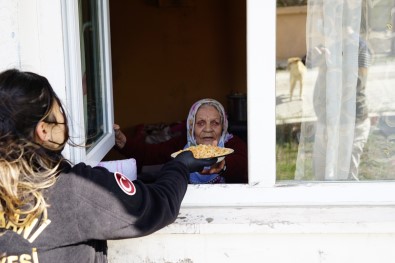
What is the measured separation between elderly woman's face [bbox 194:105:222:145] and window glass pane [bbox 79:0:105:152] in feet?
2.19

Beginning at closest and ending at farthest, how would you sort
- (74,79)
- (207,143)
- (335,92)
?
(74,79), (335,92), (207,143)

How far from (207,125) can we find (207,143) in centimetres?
9

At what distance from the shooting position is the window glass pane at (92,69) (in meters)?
1.68

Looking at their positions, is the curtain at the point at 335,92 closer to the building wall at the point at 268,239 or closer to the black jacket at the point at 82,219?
the building wall at the point at 268,239

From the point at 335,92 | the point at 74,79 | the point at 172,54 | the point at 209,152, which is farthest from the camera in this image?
the point at 172,54

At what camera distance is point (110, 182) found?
1.21 m

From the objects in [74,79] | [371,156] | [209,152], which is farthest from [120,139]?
[371,156]

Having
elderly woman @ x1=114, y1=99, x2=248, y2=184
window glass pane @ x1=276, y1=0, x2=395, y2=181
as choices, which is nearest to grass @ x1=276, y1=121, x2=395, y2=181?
window glass pane @ x1=276, y1=0, x2=395, y2=181

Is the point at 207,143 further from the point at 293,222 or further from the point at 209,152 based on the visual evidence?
the point at 293,222

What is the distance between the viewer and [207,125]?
2.49 metres

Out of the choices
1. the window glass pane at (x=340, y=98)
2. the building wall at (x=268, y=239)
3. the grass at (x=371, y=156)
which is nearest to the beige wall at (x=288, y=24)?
the window glass pane at (x=340, y=98)

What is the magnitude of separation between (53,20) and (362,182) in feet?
3.46

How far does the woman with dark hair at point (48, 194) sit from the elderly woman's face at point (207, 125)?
1229 millimetres

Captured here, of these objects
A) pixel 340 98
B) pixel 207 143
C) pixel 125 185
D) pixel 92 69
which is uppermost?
pixel 92 69
